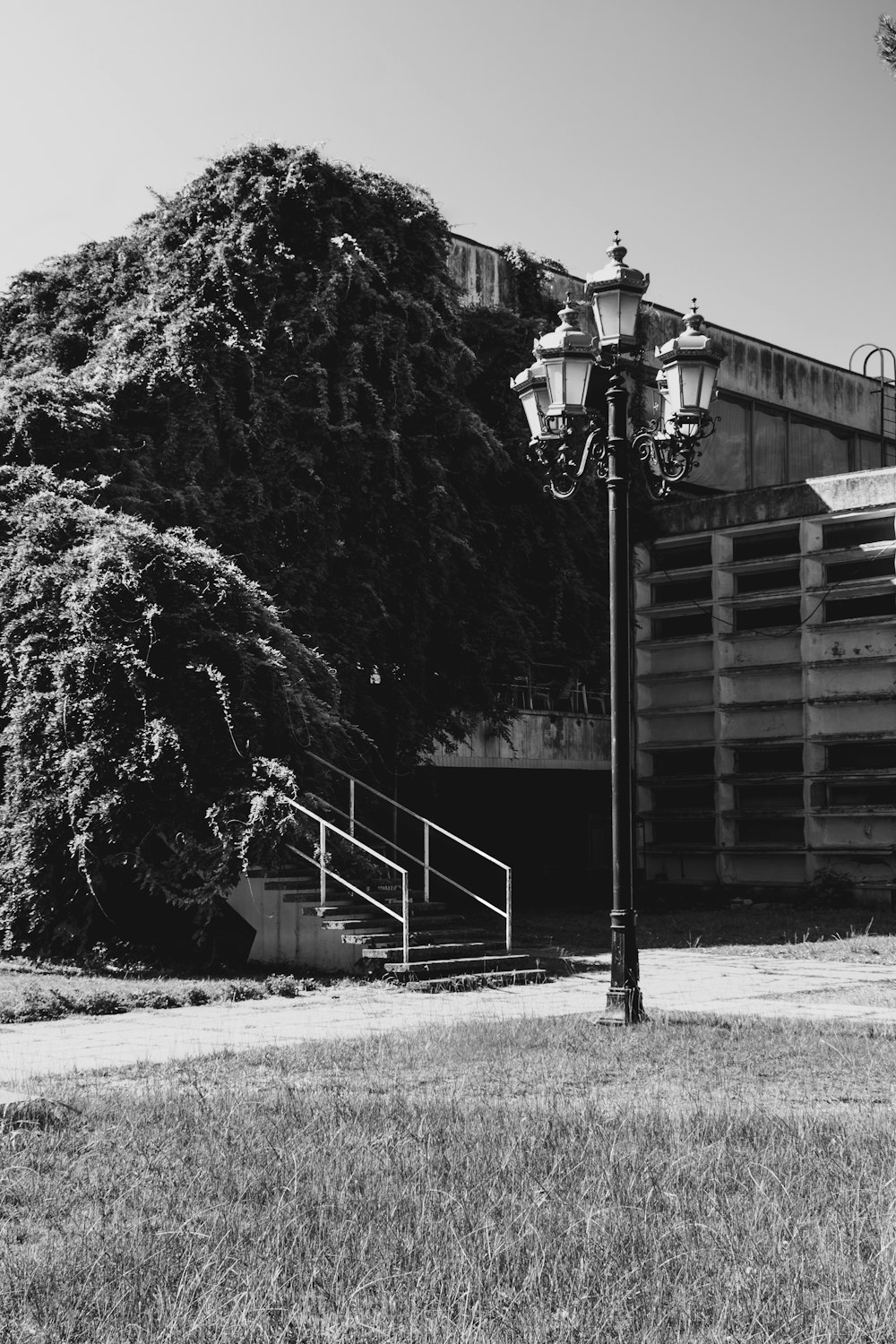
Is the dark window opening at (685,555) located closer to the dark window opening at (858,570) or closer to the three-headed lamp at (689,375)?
the dark window opening at (858,570)

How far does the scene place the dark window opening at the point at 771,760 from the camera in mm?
25141

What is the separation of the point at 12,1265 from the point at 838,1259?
263 centimetres

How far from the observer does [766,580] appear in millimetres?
26047

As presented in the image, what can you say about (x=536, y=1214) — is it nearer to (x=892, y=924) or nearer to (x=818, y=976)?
(x=818, y=976)

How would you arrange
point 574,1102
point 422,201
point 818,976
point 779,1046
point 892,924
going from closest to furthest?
1. point 574,1102
2. point 779,1046
3. point 818,976
4. point 892,924
5. point 422,201

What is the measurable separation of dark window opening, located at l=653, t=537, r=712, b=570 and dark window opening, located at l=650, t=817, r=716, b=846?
456 centimetres

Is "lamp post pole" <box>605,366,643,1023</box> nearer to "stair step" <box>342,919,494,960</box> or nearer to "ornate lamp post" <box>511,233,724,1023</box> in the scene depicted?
"ornate lamp post" <box>511,233,724,1023</box>

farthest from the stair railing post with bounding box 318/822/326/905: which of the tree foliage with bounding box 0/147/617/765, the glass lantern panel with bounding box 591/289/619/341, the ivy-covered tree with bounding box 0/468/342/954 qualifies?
the glass lantern panel with bounding box 591/289/619/341

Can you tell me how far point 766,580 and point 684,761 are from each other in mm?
3610

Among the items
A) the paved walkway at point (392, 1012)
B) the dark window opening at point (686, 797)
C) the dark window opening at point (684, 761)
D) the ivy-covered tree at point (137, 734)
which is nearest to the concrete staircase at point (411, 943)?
the paved walkway at point (392, 1012)

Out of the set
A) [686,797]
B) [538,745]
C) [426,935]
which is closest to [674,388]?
[426,935]

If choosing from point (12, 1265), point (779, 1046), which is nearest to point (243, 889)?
point (779, 1046)

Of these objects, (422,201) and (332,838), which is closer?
(332,838)

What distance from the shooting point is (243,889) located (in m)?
15.8
